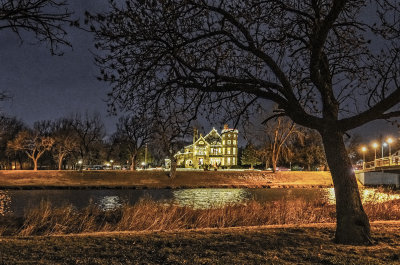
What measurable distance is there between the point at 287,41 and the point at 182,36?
2987mm

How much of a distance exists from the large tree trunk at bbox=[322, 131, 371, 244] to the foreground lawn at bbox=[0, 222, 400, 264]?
34cm

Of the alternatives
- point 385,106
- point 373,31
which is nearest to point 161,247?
point 385,106

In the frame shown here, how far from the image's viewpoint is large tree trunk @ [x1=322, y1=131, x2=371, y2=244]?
7762 millimetres

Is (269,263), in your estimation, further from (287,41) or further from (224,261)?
(287,41)

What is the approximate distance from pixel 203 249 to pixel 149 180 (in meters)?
41.4

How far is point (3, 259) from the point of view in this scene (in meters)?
6.03

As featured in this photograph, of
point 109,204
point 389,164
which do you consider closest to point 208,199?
point 109,204

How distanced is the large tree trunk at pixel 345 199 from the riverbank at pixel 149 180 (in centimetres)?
3747

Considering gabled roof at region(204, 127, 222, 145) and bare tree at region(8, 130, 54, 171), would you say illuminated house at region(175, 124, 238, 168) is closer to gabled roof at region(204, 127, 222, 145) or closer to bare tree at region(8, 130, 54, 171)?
bare tree at region(8, 130, 54, 171)

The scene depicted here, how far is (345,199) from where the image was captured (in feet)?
26.0

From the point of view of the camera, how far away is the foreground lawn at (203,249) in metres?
6.08

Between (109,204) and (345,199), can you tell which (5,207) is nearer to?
(109,204)

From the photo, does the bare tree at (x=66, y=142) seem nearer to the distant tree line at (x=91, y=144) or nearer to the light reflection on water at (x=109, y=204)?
the distant tree line at (x=91, y=144)

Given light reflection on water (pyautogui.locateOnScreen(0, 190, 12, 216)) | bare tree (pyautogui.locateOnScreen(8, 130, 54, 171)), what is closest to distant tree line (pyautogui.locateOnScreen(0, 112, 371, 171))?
bare tree (pyautogui.locateOnScreen(8, 130, 54, 171))
